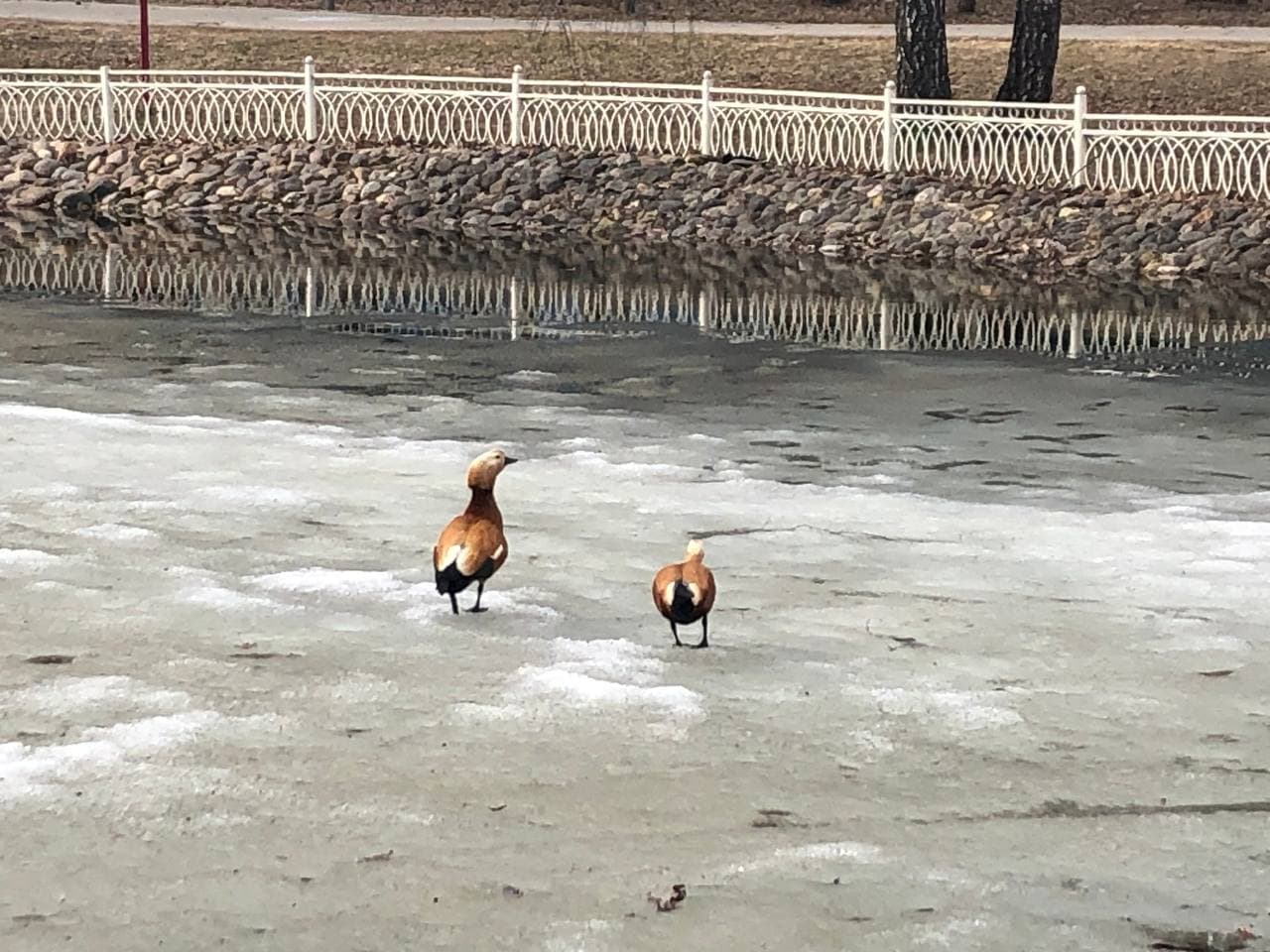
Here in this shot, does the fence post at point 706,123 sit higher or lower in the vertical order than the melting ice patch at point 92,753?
higher

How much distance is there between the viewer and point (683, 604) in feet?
20.5

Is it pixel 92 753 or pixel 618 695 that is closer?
pixel 92 753

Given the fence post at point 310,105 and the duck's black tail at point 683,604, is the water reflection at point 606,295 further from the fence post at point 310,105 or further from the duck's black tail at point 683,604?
the duck's black tail at point 683,604

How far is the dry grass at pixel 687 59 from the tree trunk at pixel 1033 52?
2581 millimetres

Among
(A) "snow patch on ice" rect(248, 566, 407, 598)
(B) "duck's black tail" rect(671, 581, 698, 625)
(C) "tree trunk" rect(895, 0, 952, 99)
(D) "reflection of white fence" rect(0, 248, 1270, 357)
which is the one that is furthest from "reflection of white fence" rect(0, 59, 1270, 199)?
(B) "duck's black tail" rect(671, 581, 698, 625)

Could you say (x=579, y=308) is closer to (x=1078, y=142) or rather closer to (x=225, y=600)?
(x=1078, y=142)

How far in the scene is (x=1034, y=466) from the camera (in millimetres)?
10547

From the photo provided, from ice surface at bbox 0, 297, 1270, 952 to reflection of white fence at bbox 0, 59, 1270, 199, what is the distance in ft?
34.0

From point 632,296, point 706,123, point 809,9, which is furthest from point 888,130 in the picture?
point 809,9

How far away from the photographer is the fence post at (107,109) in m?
26.8

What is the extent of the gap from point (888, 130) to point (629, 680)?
16.4 metres

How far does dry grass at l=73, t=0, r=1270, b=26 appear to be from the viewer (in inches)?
1475

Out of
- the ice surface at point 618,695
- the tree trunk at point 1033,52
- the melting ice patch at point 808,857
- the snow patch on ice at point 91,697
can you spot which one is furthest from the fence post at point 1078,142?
the melting ice patch at point 808,857

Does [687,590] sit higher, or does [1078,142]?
[1078,142]
